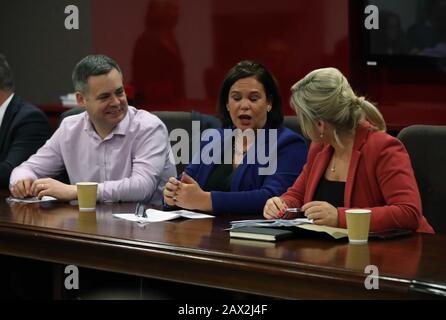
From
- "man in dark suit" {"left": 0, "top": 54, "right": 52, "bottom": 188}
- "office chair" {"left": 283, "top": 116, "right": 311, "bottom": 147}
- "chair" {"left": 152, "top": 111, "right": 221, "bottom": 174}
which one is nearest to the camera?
"office chair" {"left": 283, "top": 116, "right": 311, "bottom": 147}

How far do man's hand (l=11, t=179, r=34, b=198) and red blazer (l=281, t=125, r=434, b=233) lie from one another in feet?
3.39

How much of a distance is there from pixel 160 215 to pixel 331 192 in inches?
22.4

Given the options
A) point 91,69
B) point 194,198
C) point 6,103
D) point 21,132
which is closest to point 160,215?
point 194,198

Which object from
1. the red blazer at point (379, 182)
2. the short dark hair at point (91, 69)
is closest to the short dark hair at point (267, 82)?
the red blazer at point (379, 182)

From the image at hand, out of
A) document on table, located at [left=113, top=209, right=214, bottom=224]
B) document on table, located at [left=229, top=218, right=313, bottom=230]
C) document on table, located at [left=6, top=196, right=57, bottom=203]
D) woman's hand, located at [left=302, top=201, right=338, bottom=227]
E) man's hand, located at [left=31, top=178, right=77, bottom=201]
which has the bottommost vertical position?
document on table, located at [left=6, top=196, right=57, bottom=203]

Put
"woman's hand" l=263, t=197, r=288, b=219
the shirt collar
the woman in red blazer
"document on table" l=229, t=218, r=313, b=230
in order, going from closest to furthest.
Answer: "document on table" l=229, t=218, r=313, b=230 → the woman in red blazer → "woman's hand" l=263, t=197, r=288, b=219 → the shirt collar

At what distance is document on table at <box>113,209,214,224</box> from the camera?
2.84 m

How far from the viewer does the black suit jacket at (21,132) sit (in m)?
4.00

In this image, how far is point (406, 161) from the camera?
2.68 m

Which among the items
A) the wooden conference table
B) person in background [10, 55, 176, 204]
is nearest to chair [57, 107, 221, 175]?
person in background [10, 55, 176, 204]

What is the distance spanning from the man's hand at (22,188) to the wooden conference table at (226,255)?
361 millimetres

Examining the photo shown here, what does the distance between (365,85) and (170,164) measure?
1.47 m

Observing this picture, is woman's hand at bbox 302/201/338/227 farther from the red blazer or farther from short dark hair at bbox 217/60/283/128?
short dark hair at bbox 217/60/283/128

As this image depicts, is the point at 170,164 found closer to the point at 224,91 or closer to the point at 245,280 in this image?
the point at 224,91
